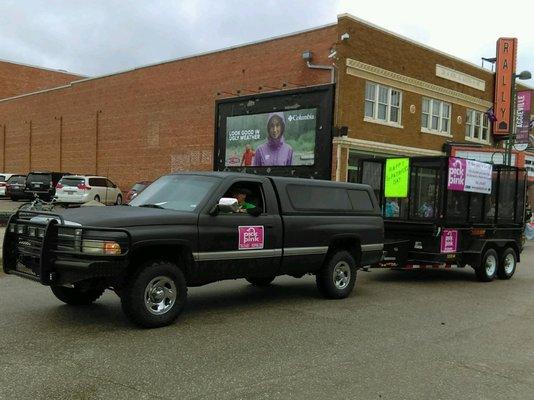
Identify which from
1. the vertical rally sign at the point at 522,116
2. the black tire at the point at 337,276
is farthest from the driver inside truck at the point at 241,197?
the vertical rally sign at the point at 522,116

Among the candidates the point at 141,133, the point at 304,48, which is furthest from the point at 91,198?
the point at 304,48

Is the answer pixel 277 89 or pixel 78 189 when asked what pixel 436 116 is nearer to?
pixel 277 89

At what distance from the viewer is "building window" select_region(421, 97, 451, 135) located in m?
28.2

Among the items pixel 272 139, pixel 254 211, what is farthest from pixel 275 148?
pixel 254 211

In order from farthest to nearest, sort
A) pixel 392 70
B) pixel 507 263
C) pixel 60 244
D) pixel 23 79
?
pixel 23 79, pixel 392 70, pixel 507 263, pixel 60 244

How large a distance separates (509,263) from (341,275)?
18.6 feet

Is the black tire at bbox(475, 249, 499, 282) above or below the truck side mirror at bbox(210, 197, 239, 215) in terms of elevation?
below

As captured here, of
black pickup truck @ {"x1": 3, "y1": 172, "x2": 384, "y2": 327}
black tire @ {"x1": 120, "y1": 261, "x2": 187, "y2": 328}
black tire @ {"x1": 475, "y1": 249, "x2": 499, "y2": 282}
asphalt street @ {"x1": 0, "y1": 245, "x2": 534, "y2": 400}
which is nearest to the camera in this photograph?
asphalt street @ {"x1": 0, "y1": 245, "x2": 534, "y2": 400}

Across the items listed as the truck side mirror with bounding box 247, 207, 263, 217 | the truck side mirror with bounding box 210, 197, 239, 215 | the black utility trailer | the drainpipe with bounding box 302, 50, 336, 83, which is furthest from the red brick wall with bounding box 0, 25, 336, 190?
Answer: the truck side mirror with bounding box 210, 197, 239, 215

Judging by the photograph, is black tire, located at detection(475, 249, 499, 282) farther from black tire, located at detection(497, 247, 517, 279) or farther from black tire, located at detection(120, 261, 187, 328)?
black tire, located at detection(120, 261, 187, 328)

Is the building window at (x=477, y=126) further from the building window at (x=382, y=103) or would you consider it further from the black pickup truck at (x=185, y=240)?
the black pickup truck at (x=185, y=240)

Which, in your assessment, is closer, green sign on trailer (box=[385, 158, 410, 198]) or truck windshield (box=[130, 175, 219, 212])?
truck windshield (box=[130, 175, 219, 212])

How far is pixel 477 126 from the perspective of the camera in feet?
105

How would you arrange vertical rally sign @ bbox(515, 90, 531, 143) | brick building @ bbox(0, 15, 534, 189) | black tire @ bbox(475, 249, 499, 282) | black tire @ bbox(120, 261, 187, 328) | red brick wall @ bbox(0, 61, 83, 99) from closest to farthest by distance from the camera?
black tire @ bbox(120, 261, 187, 328) → black tire @ bbox(475, 249, 499, 282) → brick building @ bbox(0, 15, 534, 189) → vertical rally sign @ bbox(515, 90, 531, 143) → red brick wall @ bbox(0, 61, 83, 99)
